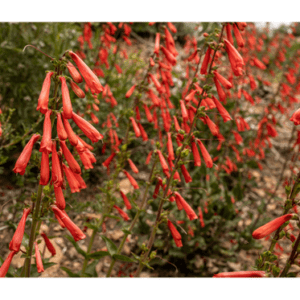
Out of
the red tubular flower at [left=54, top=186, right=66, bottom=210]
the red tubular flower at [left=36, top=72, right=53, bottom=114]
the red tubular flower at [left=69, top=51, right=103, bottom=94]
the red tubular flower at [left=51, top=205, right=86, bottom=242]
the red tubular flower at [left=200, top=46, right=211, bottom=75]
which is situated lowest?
the red tubular flower at [left=51, top=205, right=86, bottom=242]

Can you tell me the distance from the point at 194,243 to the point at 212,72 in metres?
2.11

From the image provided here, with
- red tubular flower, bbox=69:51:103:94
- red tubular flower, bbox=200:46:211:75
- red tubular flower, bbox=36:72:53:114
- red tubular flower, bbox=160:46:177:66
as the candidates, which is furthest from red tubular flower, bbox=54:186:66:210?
red tubular flower, bbox=160:46:177:66

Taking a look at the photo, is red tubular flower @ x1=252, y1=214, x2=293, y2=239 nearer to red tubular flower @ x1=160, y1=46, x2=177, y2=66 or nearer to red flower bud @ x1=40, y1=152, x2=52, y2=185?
red flower bud @ x1=40, y1=152, x2=52, y2=185

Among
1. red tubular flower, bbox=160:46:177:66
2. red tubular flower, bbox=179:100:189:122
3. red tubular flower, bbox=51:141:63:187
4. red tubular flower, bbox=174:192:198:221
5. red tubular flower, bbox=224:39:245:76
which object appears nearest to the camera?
red tubular flower, bbox=51:141:63:187

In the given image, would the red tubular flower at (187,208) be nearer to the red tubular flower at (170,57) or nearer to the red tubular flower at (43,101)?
the red tubular flower at (43,101)

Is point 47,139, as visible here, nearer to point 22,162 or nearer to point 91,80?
point 22,162

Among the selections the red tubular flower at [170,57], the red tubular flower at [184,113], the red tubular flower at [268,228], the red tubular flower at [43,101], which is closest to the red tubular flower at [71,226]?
the red tubular flower at [43,101]

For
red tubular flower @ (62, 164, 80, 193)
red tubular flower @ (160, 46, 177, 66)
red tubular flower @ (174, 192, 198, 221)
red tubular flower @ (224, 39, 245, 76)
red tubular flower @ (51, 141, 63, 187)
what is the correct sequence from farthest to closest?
red tubular flower @ (160, 46, 177, 66) → red tubular flower @ (174, 192, 198, 221) → red tubular flower @ (224, 39, 245, 76) → red tubular flower @ (62, 164, 80, 193) → red tubular flower @ (51, 141, 63, 187)

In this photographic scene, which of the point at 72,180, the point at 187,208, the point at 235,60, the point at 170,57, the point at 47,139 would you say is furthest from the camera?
the point at 170,57

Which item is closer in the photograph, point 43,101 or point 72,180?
point 43,101

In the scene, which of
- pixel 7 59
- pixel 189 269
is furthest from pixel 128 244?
pixel 7 59

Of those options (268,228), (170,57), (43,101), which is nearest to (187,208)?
(268,228)
